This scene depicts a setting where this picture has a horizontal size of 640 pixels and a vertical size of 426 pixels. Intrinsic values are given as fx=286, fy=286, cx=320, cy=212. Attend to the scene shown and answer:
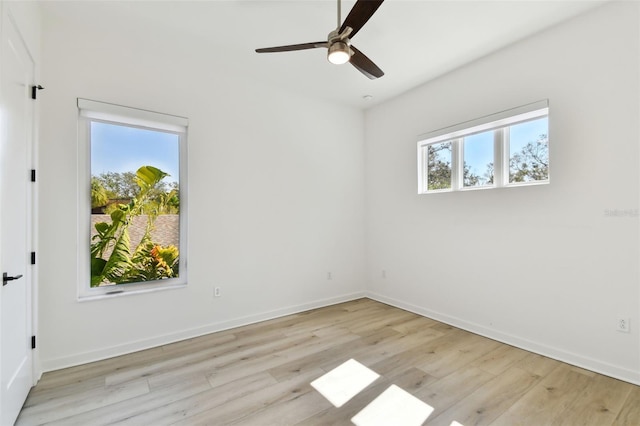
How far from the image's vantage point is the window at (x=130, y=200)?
2.58 m

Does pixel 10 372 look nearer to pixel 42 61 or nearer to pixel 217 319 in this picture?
pixel 217 319

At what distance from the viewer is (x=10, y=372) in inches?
66.1

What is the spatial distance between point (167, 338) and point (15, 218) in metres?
1.67

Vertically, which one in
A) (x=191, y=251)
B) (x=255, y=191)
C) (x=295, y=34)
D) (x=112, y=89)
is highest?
(x=295, y=34)

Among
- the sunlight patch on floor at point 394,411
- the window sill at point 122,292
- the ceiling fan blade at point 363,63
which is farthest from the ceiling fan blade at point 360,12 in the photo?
the window sill at point 122,292

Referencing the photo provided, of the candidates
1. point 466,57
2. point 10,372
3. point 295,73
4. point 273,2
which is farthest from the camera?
point 295,73

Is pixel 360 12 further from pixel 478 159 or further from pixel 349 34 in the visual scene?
pixel 478 159

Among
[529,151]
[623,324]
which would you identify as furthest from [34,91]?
[623,324]

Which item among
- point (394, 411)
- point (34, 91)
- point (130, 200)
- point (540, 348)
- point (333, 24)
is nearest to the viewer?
point (394, 411)

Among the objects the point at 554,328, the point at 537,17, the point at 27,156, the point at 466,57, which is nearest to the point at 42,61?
the point at 27,156

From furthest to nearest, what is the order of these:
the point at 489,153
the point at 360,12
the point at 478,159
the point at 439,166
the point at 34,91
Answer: the point at 439,166 → the point at 478,159 → the point at 489,153 → the point at 34,91 → the point at 360,12

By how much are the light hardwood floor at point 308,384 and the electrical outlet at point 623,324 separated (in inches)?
15.4

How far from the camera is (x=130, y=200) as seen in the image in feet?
9.13

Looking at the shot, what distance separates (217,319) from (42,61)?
2.81 meters
